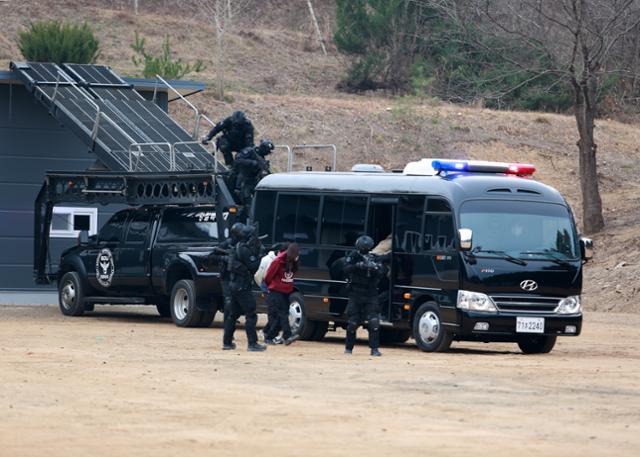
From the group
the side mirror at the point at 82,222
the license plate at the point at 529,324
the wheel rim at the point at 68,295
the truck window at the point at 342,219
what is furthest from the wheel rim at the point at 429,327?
the side mirror at the point at 82,222

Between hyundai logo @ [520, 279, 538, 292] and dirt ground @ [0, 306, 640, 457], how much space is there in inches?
35.6

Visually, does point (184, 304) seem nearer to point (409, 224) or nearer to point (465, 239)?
point (409, 224)

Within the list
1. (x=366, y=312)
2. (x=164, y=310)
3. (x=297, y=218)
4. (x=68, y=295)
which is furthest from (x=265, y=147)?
(x=68, y=295)

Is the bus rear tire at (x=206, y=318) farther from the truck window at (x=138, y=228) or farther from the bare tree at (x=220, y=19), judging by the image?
the bare tree at (x=220, y=19)

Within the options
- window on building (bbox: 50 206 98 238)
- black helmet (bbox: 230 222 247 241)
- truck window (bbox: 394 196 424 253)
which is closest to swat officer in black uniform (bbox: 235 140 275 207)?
truck window (bbox: 394 196 424 253)

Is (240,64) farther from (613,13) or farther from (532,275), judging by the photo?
(532,275)

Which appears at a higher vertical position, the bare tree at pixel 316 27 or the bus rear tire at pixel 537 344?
the bare tree at pixel 316 27

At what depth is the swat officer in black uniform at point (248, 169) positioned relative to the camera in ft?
79.9

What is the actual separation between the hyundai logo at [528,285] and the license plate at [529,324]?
0.39m

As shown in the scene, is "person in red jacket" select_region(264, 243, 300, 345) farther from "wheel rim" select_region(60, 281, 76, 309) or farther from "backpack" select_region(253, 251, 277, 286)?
"wheel rim" select_region(60, 281, 76, 309)

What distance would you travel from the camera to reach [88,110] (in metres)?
29.3

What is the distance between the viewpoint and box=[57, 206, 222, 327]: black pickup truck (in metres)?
24.5

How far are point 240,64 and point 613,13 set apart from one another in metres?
24.9

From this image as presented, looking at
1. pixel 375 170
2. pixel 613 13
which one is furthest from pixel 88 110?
pixel 613 13
